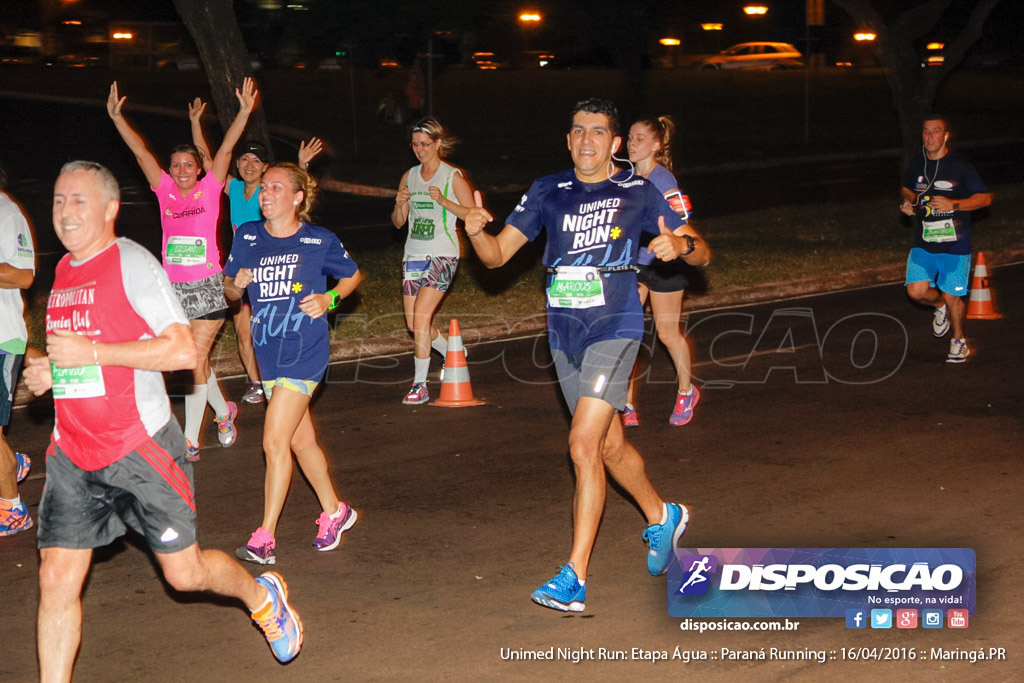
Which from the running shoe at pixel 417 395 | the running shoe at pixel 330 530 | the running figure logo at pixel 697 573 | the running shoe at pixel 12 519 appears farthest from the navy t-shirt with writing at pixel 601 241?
the running shoe at pixel 417 395

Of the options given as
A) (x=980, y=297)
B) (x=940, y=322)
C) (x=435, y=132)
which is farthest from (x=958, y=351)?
(x=435, y=132)

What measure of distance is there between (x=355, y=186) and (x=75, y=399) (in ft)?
73.8

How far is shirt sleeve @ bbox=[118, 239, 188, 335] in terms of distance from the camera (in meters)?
4.52

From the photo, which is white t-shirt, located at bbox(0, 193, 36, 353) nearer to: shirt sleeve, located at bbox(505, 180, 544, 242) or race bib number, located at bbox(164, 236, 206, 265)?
race bib number, located at bbox(164, 236, 206, 265)

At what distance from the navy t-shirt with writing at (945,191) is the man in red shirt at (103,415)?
7.75 metres

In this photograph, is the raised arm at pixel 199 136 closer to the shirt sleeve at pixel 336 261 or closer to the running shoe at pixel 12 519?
the shirt sleeve at pixel 336 261

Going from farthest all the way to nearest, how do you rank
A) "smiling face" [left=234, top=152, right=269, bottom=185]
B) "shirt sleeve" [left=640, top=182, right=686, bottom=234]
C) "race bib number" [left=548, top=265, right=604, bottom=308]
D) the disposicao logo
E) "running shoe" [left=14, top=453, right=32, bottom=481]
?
"smiling face" [left=234, top=152, right=269, bottom=185]
"running shoe" [left=14, top=453, right=32, bottom=481]
"shirt sleeve" [left=640, top=182, right=686, bottom=234]
"race bib number" [left=548, top=265, right=604, bottom=308]
the disposicao logo

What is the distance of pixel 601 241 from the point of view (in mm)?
5902

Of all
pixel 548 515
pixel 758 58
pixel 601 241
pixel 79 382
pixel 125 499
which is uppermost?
pixel 758 58

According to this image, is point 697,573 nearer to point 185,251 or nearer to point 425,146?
point 185,251

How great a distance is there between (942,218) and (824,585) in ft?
19.7

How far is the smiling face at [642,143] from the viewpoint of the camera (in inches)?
339

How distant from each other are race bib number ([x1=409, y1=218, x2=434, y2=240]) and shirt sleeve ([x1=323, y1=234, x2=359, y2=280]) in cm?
312

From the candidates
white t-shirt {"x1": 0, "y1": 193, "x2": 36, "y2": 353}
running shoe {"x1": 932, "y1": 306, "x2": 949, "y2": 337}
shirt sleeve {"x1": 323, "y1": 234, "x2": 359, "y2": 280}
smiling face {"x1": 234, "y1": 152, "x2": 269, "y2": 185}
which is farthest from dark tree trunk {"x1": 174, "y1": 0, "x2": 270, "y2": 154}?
shirt sleeve {"x1": 323, "y1": 234, "x2": 359, "y2": 280}
